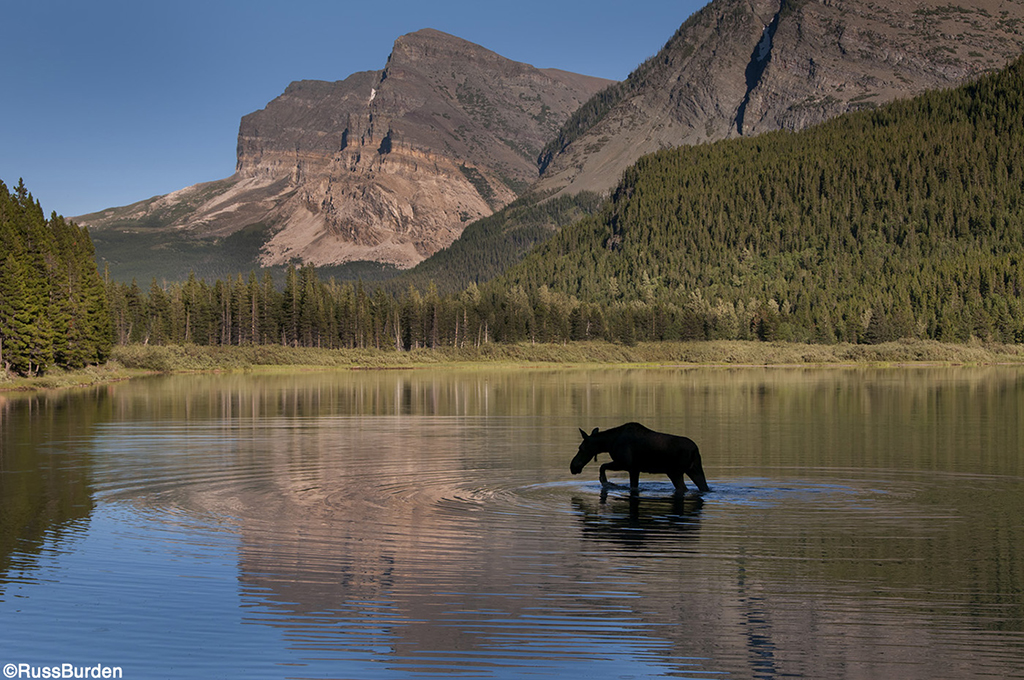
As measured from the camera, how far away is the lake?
14969 millimetres

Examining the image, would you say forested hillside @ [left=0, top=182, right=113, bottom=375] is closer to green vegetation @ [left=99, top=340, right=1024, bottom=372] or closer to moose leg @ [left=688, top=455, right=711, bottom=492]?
green vegetation @ [left=99, top=340, right=1024, bottom=372]

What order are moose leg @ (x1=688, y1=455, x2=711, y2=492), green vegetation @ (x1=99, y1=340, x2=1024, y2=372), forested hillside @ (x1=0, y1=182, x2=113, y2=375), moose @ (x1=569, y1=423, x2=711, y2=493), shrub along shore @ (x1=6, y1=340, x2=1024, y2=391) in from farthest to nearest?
green vegetation @ (x1=99, y1=340, x2=1024, y2=372)
shrub along shore @ (x1=6, y1=340, x2=1024, y2=391)
forested hillside @ (x1=0, y1=182, x2=113, y2=375)
moose leg @ (x1=688, y1=455, x2=711, y2=492)
moose @ (x1=569, y1=423, x2=711, y2=493)

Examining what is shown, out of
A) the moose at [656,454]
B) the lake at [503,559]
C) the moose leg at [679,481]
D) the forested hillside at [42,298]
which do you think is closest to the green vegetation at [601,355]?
the forested hillside at [42,298]

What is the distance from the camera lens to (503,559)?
21.0 meters

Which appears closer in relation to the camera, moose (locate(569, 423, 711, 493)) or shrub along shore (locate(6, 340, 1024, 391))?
moose (locate(569, 423, 711, 493))

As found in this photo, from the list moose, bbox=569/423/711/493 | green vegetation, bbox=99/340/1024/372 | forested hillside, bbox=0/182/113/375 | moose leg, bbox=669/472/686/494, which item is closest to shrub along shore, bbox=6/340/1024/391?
green vegetation, bbox=99/340/1024/372

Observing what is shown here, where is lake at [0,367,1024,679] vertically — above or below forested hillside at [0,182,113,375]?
below

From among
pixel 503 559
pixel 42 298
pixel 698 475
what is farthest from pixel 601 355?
pixel 503 559

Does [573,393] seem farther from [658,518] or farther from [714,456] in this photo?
[658,518]

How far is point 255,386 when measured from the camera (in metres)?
104

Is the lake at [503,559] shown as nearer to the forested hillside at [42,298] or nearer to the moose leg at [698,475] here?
the moose leg at [698,475]

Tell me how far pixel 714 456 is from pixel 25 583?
26.4 m

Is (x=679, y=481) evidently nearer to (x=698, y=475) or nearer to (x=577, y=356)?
(x=698, y=475)

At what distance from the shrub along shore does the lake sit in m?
124
